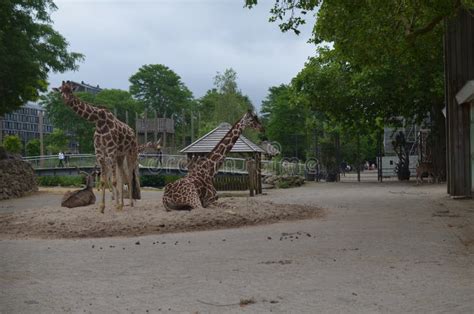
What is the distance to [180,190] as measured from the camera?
1284 centimetres

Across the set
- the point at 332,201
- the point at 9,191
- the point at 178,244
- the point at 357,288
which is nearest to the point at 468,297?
the point at 357,288

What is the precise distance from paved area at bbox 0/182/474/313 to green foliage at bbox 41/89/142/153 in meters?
47.7

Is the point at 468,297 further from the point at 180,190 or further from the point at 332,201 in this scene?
the point at 332,201

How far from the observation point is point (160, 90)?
71.4 m

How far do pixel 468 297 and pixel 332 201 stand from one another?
1229 cm

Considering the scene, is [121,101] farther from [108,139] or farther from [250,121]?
[108,139]

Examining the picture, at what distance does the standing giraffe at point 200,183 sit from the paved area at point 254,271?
2.14 metres

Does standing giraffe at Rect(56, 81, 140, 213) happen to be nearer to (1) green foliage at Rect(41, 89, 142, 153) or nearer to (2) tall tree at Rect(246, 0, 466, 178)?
(2) tall tree at Rect(246, 0, 466, 178)

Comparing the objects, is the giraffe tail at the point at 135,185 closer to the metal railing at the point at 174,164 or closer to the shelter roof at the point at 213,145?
the shelter roof at the point at 213,145

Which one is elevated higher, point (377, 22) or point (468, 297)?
point (377, 22)

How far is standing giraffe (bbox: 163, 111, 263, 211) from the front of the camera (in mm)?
12721

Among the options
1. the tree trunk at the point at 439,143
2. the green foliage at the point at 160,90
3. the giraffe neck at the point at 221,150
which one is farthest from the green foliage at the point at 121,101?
the giraffe neck at the point at 221,150

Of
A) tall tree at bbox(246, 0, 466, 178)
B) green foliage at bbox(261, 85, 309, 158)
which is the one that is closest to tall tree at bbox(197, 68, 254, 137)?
green foliage at bbox(261, 85, 309, 158)

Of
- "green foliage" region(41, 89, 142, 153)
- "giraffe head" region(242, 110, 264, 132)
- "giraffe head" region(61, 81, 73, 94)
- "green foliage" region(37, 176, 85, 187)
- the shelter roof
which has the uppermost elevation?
"green foliage" region(41, 89, 142, 153)
